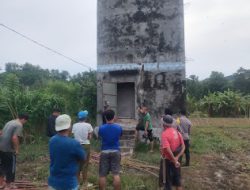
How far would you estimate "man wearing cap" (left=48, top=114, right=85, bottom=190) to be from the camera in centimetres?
505

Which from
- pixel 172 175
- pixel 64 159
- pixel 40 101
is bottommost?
pixel 172 175

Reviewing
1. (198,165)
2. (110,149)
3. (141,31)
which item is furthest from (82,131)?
(141,31)

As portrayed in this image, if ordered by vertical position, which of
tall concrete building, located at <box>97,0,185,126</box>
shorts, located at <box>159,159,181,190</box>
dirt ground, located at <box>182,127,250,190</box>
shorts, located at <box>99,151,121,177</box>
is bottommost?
dirt ground, located at <box>182,127,250,190</box>

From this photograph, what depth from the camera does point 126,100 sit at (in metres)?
15.7

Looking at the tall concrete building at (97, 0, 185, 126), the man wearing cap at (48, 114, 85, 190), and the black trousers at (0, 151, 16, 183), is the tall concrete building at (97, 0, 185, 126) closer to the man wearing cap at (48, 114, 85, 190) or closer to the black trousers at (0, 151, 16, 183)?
the black trousers at (0, 151, 16, 183)

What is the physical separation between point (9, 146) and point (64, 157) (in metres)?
3.18

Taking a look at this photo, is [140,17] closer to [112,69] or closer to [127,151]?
[112,69]

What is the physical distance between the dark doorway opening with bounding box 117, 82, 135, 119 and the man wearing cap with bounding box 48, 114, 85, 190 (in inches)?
411

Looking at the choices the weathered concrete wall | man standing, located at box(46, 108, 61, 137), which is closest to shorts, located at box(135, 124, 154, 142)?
the weathered concrete wall

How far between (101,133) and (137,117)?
7.79m

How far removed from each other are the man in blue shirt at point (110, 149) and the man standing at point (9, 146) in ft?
6.07

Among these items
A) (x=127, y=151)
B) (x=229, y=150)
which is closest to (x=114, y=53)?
(x=127, y=151)

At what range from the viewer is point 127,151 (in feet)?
43.1

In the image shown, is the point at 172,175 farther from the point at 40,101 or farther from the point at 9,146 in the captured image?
the point at 40,101
